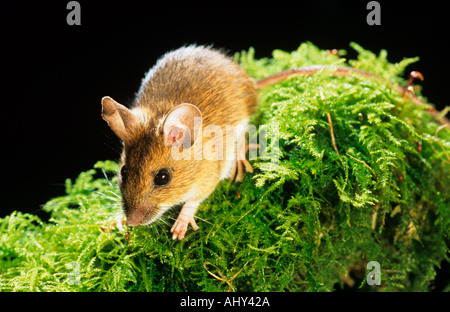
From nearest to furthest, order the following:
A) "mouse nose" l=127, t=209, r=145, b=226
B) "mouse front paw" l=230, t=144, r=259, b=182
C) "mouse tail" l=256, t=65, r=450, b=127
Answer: "mouse nose" l=127, t=209, r=145, b=226 < "mouse front paw" l=230, t=144, r=259, b=182 < "mouse tail" l=256, t=65, r=450, b=127

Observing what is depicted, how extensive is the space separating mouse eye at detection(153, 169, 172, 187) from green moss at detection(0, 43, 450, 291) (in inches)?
6.5

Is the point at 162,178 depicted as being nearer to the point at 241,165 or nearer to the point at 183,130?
the point at 183,130

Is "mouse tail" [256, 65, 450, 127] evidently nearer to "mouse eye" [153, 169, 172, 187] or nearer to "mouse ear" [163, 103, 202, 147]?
"mouse ear" [163, 103, 202, 147]

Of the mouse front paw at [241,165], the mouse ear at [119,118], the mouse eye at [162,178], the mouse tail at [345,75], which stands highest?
the mouse tail at [345,75]

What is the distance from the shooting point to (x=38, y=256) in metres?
1.71

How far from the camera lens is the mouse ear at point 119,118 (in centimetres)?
155

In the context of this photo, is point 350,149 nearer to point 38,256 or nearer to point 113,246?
point 113,246

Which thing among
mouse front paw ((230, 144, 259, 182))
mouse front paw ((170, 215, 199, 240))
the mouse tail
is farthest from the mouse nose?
the mouse tail

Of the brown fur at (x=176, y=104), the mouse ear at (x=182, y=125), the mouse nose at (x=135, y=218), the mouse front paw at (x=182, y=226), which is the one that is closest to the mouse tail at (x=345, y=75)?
the brown fur at (x=176, y=104)

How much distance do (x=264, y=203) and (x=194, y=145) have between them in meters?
0.46

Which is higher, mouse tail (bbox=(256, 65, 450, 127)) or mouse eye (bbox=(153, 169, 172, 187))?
mouse tail (bbox=(256, 65, 450, 127))

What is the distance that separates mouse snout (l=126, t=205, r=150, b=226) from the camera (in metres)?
1.53

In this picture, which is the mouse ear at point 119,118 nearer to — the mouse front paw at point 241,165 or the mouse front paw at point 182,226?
the mouse front paw at point 182,226

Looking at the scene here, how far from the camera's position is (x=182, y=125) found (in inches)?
61.9
